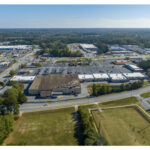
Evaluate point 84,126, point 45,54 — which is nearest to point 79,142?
point 84,126

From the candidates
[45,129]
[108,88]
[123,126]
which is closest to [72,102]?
[45,129]

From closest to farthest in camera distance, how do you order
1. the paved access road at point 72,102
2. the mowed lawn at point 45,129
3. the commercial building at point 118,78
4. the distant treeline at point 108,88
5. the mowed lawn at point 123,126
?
the mowed lawn at point 45,129 → the mowed lawn at point 123,126 → the paved access road at point 72,102 → the distant treeline at point 108,88 → the commercial building at point 118,78

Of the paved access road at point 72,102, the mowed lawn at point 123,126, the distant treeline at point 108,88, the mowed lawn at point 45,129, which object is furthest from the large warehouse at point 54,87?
the mowed lawn at point 123,126

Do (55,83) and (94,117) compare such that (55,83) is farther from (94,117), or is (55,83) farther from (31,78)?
(94,117)

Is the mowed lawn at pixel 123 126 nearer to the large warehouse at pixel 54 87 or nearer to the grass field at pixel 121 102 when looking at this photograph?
the grass field at pixel 121 102

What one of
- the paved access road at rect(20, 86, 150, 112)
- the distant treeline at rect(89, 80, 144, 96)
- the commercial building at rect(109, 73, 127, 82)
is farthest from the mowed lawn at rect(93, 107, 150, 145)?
the commercial building at rect(109, 73, 127, 82)

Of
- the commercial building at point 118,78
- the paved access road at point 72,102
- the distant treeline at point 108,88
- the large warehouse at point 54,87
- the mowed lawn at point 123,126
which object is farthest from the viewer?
the commercial building at point 118,78
